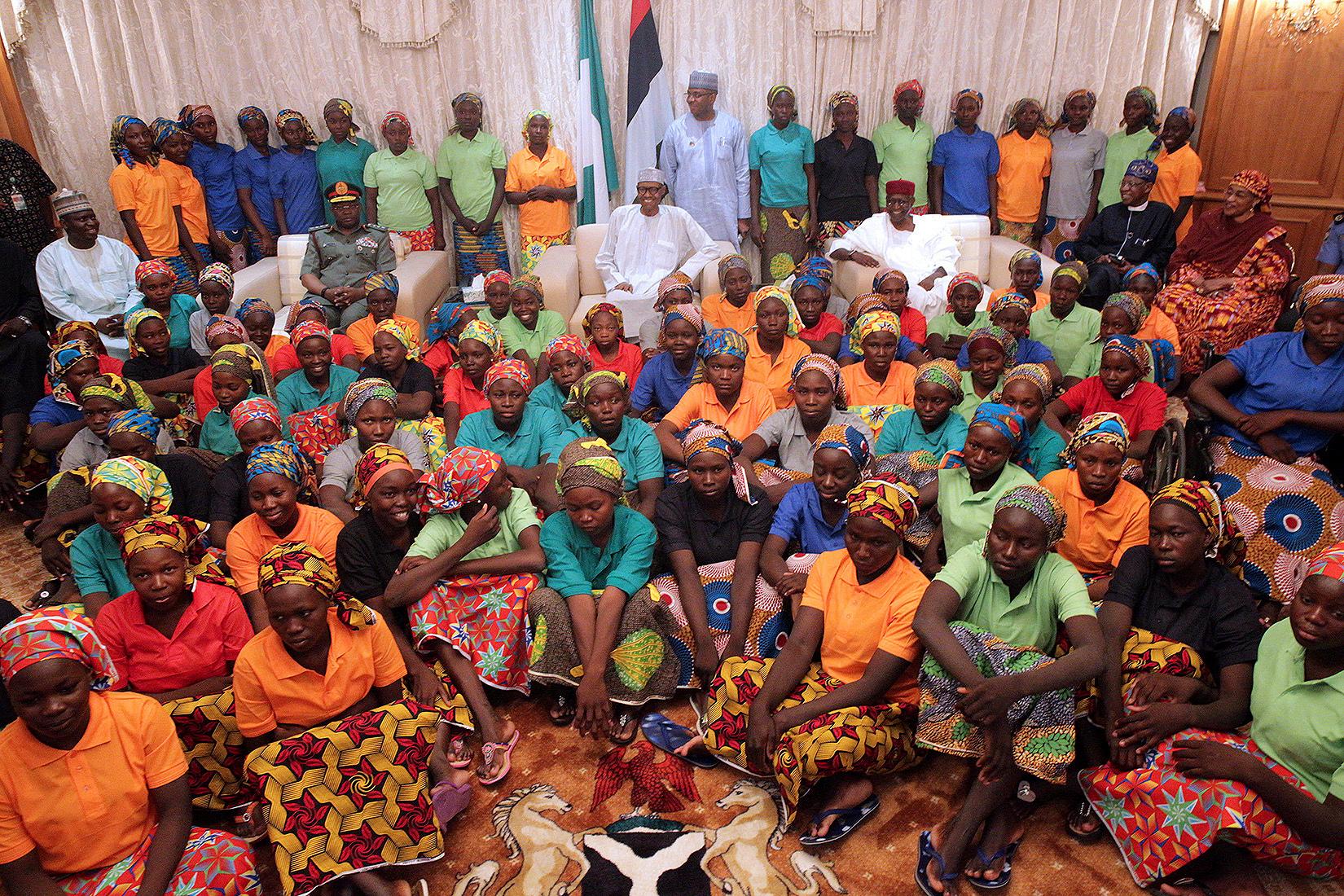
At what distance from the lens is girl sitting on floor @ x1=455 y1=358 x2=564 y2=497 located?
12.0 ft

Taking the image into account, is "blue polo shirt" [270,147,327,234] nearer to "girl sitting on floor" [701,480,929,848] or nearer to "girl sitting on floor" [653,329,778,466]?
"girl sitting on floor" [653,329,778,466]

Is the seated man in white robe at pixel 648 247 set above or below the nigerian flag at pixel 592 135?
below

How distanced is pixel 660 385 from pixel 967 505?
1.88m

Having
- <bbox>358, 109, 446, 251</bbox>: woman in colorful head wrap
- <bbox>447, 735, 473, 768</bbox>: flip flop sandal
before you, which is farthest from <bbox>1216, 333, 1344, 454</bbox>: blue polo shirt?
<bbox>358, 109, 446, 251</bbox>: woman in colorful head wrap

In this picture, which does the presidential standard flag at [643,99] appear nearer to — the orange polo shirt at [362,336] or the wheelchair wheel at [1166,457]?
the orange polo shirt at [362,336]

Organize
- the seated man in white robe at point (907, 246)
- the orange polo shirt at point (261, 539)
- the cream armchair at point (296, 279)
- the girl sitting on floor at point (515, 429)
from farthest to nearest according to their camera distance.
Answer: the seated man in white robe at point (907, 246) < the cream armchair at point (296, 279) < the girl sitting on floor at point (515, 429) < the orange polo shirt at point (261, 539)

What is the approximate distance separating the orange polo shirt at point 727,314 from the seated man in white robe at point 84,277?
140 inches

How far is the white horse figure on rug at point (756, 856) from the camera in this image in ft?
7.39

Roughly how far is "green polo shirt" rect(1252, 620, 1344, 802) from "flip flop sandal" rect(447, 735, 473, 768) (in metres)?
2.31

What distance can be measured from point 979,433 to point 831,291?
3.20 metres

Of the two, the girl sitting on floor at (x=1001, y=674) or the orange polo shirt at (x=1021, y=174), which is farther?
the orange polo shirt at (x=1021, y=174)

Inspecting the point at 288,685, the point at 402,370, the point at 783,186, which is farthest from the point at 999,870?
the point at 783,186

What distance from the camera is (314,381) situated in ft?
14.2

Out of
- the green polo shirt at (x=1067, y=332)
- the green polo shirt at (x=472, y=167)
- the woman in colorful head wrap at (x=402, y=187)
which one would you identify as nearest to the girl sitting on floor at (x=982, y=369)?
the green polo shirt at (x=1067, y=332)
